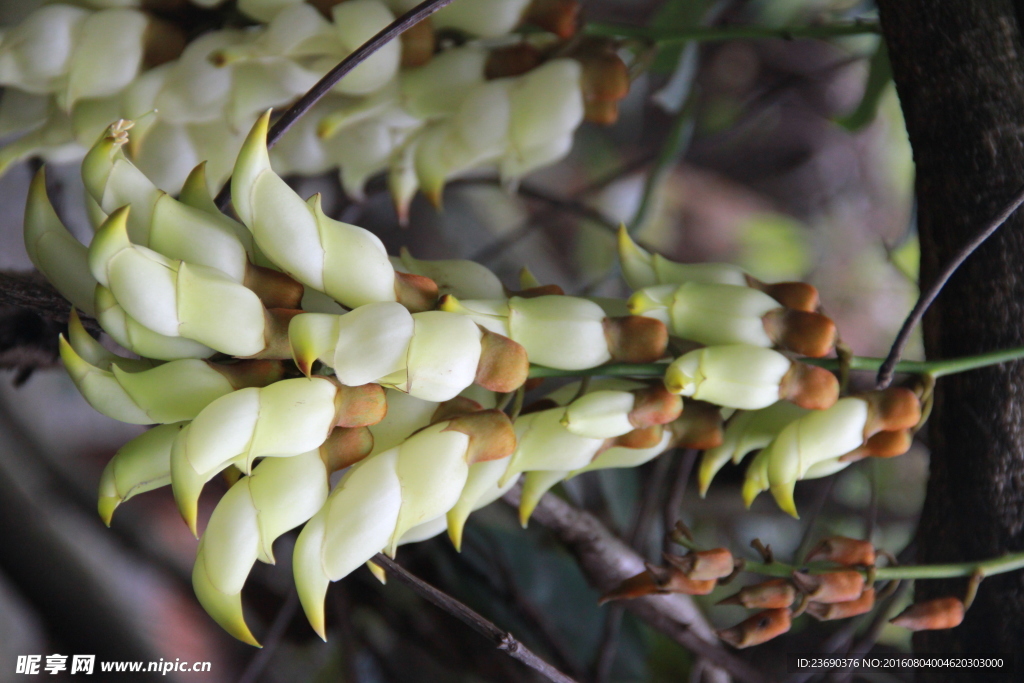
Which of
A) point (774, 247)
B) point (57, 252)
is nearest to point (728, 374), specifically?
point (57, 252)

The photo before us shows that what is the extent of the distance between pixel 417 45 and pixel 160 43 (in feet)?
0.40

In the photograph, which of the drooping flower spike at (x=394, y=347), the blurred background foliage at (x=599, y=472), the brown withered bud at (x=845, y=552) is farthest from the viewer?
the blurred background foliage at (x=599, y=472)

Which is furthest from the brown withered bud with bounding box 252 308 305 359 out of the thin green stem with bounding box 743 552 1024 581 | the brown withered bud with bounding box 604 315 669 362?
the thin green stem with bounding box 743 552 1024 581

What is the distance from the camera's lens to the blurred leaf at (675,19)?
511mm

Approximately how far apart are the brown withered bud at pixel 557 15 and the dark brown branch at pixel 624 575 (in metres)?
0.24

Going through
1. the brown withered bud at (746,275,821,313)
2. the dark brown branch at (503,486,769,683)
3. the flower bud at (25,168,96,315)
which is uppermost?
the flower bud at (25,168,96,315)

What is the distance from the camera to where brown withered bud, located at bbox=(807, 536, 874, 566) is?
0.31 m

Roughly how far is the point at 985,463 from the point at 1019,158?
133 millimetres

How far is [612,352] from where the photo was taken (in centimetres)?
27

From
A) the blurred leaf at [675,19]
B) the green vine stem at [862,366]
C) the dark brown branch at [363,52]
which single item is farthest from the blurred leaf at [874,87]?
the dark brown branch at [363,52]

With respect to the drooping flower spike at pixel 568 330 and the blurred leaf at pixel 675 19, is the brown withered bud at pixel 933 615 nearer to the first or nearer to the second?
the drooping flower spike at pixel 568 330

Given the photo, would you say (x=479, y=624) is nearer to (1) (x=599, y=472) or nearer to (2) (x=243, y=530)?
(2) (x=243, y=530)

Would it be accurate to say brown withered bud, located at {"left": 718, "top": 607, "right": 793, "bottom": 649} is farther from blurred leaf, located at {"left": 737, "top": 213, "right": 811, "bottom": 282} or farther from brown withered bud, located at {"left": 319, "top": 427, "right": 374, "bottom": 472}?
blurred leaf, located at {"left": 737, "top": 213, "right": 811, "bottom": 282}

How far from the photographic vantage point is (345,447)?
0.25m
